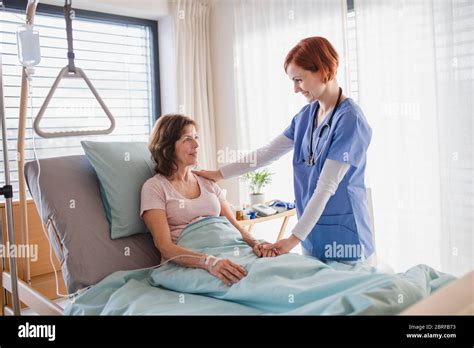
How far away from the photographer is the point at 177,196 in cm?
181

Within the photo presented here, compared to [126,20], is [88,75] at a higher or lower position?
lower

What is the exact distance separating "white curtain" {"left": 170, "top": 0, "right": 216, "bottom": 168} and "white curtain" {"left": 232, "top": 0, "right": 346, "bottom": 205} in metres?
0.30

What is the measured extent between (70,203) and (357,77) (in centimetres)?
195

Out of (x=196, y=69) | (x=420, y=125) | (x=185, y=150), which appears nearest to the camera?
(x=185, y=150)

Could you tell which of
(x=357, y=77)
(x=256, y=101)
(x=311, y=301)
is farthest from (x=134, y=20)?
(x=311, y=301)

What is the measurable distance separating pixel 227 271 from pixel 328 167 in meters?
0.54

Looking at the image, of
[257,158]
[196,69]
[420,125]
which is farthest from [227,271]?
[196,69]

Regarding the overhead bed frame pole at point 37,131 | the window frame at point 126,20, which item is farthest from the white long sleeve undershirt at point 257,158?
the window frame at point 126,20

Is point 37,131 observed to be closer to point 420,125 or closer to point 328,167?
point 328,167

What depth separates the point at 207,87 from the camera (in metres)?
3.82

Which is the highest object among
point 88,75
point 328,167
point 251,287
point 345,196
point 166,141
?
point 88,75

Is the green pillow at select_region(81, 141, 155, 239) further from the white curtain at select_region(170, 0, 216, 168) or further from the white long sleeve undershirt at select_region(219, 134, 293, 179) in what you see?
the white curtain at select_region(170, 0, 216, 168)

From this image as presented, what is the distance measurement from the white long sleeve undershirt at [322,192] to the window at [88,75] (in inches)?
80.2
